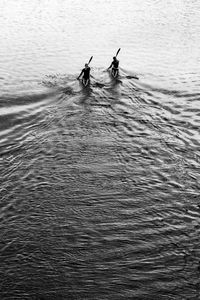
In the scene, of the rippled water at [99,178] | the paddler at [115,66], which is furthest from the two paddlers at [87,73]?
the rippled water at [99,178]

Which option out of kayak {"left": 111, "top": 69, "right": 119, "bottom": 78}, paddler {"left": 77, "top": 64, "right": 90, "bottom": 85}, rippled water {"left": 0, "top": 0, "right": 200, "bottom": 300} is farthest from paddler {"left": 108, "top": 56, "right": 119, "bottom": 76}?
paddler {"left": 77, "top": 64, "right": 90, "bottom": 85}

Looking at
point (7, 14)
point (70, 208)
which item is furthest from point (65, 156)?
point (7, 14)

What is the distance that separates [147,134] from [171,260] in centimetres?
957

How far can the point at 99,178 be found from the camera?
17141 mm

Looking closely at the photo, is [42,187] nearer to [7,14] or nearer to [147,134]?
[147,134]

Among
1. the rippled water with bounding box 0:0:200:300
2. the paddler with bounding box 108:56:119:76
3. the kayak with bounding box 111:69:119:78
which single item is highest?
the paddler with bounding box 108:56:119:76

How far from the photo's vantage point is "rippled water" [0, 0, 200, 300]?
12258mm

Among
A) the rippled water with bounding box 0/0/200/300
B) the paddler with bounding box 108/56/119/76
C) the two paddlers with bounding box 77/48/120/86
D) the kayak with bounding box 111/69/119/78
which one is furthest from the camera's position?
the kayak with bounding box 111/69/119/78

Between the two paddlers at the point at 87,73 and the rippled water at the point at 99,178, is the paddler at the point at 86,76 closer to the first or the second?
the two paddlers at the point at 87,73

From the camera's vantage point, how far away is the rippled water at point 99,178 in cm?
1226

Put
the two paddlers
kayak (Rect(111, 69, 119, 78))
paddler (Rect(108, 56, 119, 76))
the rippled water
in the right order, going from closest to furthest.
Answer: the rippled water, the two paddlers, paddler (Rect(108, 56, 119, 76)), kayak (Rect(111, 69, 119, 78))

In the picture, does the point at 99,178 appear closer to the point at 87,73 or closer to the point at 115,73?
the point at 87,73

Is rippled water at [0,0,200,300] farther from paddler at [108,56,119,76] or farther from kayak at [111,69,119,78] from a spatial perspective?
paddler at [108,56,119,76]

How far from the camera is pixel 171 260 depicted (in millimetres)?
12883
